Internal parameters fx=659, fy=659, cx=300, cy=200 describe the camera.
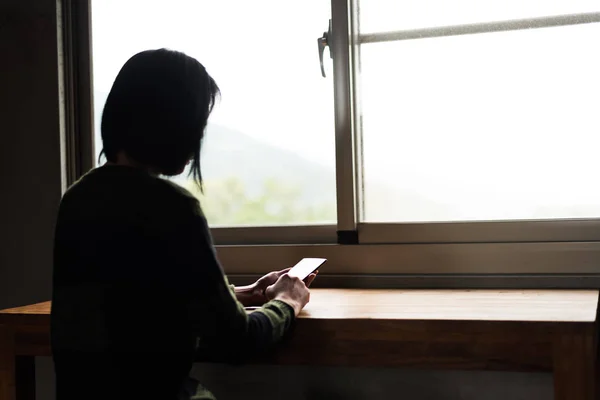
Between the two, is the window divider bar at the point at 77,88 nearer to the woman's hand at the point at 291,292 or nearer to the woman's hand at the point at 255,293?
the woman's hand at the point at 255,293

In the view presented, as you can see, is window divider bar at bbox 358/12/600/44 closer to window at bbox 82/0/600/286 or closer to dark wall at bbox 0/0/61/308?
window at bbox 82/0/600/286

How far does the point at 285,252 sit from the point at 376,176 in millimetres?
318

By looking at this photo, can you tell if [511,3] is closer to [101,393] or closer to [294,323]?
[294,323]

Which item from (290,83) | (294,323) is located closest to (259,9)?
(290,83)

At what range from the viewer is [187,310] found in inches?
37.5

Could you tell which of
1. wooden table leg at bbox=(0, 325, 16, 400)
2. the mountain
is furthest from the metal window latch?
wooden table leg at bbox=(0, 325, 16, 400)

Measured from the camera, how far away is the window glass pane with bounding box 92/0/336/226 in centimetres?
181

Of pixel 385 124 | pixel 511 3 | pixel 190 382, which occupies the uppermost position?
pixel 511 3

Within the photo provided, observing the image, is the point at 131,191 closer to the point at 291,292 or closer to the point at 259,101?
the point at 291,292

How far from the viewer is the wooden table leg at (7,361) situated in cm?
135

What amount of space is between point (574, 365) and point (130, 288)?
2.24 feet

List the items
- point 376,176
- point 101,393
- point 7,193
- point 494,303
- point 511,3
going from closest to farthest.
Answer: point 101,393, point 494,303, point 511,3, point 376,176, point 7,193

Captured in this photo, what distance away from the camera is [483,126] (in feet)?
5.45

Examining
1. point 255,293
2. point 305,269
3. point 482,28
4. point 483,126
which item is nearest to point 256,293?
point 255,293
